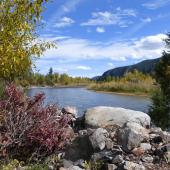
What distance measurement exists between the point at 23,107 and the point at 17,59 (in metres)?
1.85

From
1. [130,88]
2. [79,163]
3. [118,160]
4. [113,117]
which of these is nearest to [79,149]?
[79,163]

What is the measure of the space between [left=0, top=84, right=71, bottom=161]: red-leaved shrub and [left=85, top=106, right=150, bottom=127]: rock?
145cm

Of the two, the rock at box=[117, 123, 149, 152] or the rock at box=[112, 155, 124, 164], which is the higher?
the rock at box=[117, 123, 149, 152]

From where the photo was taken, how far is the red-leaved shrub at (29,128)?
8.22 meters

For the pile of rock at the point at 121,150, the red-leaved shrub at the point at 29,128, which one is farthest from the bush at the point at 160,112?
the red-leaved shrub at the point at 29,128

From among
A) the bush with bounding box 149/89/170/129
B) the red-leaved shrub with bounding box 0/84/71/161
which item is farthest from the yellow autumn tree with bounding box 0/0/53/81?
the bush with bounding box 149/89/170/129

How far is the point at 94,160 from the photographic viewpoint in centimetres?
761

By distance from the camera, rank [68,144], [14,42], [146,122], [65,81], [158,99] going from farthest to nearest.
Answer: [65,81]
[158,99]
[146,122]
[68,144]
[14,42]

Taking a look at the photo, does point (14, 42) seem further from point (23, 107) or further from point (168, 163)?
point (168, 163)

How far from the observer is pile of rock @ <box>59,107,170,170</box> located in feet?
24.3

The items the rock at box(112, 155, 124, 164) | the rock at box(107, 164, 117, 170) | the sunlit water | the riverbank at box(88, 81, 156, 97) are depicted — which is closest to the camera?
the rock at box(107, 164, 117, 170)

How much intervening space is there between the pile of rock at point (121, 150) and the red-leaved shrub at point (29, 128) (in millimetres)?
463

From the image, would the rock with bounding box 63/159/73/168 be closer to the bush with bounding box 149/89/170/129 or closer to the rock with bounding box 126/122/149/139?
the rock with bounding box 126/122/149/139

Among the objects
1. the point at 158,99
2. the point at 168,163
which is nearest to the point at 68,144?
the point at 168,163
